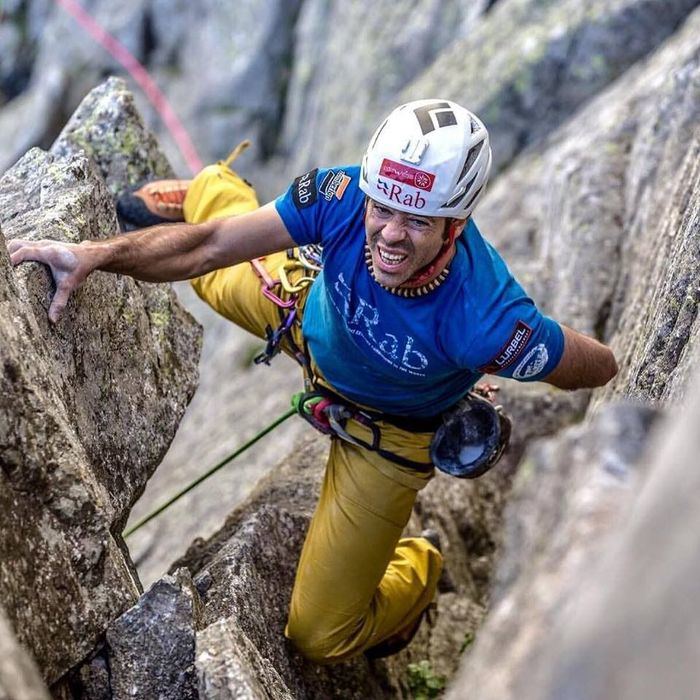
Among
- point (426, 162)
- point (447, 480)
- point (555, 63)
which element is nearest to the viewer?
point (426, 162)

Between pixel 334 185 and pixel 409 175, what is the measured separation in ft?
2.52

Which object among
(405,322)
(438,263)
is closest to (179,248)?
(405,322)

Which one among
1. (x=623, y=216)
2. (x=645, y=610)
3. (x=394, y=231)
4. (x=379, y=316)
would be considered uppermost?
(x=645, y=610)

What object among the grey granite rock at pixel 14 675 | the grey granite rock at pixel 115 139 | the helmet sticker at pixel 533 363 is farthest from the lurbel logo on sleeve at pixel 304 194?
the grey granite rock at pixel 14 675

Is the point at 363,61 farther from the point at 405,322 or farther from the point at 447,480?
the point at 405,322

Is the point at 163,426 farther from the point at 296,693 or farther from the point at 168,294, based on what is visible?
the point at 296,693

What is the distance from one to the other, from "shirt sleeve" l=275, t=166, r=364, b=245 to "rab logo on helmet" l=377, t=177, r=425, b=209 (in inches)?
19.8

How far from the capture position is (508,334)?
229 inches

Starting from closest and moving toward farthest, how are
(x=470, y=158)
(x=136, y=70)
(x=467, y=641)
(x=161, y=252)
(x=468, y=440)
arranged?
(x=470, y=158), (x=161, y=252), (x=468, y=440), (x=467, y=641), (x=136, y=70)

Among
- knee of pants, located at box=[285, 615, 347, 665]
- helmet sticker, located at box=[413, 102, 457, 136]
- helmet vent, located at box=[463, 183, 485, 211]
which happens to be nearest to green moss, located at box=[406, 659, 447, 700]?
knee of pants, located at box=[285, 615, 347, 665]

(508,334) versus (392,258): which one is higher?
(392,258)

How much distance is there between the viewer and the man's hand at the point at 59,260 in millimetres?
5574

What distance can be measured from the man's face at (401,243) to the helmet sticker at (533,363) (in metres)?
0.78

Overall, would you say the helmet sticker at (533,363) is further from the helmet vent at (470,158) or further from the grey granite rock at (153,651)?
the grey granite rock at (153,651)
